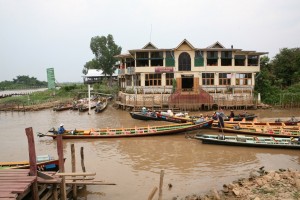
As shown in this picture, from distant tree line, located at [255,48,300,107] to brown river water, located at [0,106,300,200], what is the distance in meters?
18.6

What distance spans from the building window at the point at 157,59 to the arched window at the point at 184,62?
232 centimetres

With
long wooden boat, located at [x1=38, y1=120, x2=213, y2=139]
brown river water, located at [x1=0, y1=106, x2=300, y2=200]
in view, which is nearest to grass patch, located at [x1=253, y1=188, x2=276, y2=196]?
brown river water, located at [x1=0, y1=106, x2=300, y2=200]

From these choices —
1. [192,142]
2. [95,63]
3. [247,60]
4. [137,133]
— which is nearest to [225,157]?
[192,142]

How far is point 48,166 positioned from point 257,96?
31.6 metres

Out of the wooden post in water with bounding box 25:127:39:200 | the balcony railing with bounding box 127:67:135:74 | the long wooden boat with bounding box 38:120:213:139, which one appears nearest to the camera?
the wooden post in water with bounding box 25:127:39:200

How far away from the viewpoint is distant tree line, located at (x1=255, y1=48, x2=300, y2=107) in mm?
38606

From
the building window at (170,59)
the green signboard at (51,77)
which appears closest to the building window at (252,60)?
the building window at (170,59)

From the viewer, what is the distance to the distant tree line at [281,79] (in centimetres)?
3861

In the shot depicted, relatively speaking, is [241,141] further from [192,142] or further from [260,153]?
[192,142]

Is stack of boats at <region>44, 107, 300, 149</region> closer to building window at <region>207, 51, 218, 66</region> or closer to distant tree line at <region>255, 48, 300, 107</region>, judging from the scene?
building window at <region>207, 51, 218, 66</region>

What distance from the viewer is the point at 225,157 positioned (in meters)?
18.2

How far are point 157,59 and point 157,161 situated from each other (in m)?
22.8

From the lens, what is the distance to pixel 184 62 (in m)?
38.8

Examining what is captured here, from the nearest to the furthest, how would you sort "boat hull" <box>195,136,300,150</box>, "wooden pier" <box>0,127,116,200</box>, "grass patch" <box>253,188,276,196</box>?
"wooden pier" <box>0,127,116,200</box>
"grass patch" <box>253,188,276,196</box>
"boat hull" <box>195,136,300,150</box>
